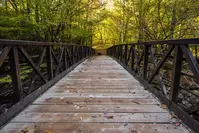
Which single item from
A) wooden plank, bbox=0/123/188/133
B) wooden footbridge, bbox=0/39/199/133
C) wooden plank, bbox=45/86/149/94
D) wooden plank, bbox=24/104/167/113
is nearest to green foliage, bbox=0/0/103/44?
wooden plank, bbox=45/86/149/94

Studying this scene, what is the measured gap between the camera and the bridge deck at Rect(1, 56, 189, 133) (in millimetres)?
1583

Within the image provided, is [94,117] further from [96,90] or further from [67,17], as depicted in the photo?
[67,17]

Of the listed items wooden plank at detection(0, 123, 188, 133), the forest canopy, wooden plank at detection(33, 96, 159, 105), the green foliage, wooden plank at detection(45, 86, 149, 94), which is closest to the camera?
wooden plank at detection(0, 123, 188, 133)

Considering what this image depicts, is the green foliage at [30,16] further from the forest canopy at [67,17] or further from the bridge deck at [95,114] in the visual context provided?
the bridge deck at [95,114]

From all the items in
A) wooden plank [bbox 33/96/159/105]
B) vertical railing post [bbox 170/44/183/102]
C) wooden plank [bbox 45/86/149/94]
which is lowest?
wooden plank [bbox 33/96/159/105]

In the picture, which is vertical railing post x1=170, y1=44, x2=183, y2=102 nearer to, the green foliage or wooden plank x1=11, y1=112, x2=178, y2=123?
wooden plank x1=11, y1=112, x2=178, y2=123

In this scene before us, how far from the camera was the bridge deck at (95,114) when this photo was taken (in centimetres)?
158

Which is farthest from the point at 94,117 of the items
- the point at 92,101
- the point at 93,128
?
the point at 92,101

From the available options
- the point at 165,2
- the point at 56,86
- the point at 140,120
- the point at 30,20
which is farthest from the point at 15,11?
the point at 140,120

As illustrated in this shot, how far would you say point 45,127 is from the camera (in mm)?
1602

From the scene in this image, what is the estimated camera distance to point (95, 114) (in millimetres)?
1898

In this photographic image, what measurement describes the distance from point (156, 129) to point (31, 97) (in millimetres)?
1828

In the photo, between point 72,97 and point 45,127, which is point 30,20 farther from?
point 45,127

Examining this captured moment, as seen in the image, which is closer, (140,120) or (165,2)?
(140,120)
